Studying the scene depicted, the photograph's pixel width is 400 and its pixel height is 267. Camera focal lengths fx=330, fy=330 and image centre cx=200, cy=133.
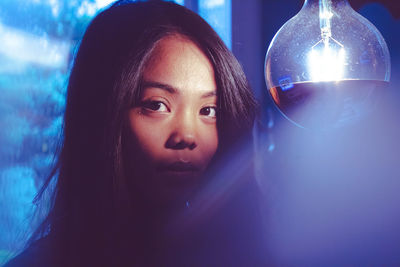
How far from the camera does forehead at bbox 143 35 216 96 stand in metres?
0.92

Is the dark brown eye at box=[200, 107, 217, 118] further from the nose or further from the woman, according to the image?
the nose

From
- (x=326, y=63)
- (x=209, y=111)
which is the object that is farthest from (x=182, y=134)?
(x=326, y=63)

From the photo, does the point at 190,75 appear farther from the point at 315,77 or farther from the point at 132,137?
the point at 315,77

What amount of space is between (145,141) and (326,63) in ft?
1.70

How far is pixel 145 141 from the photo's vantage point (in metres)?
0.92

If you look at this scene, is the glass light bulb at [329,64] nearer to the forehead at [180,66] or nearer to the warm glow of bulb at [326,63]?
the warm glow of bulb at [326,63]

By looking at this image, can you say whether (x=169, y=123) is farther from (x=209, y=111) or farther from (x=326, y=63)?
(x=326, y=63)

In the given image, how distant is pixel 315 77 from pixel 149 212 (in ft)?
2.26

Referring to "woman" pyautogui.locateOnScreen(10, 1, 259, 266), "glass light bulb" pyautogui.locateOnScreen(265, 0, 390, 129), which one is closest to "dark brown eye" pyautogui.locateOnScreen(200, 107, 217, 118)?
"woman" pyautogui.locateOnScreen(10, 1, 259, 266)

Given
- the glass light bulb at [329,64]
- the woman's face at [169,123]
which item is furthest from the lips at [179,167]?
the glass light bulb at [329,64]

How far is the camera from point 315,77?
62cm

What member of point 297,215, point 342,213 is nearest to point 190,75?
point 342,213

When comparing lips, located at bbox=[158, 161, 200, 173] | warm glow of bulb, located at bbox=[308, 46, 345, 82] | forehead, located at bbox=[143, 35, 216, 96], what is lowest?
lips, located at bbox=[158, 161, 200, 173]

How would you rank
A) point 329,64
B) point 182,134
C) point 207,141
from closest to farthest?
point 329,64 < point 182,134 < point 207,141
